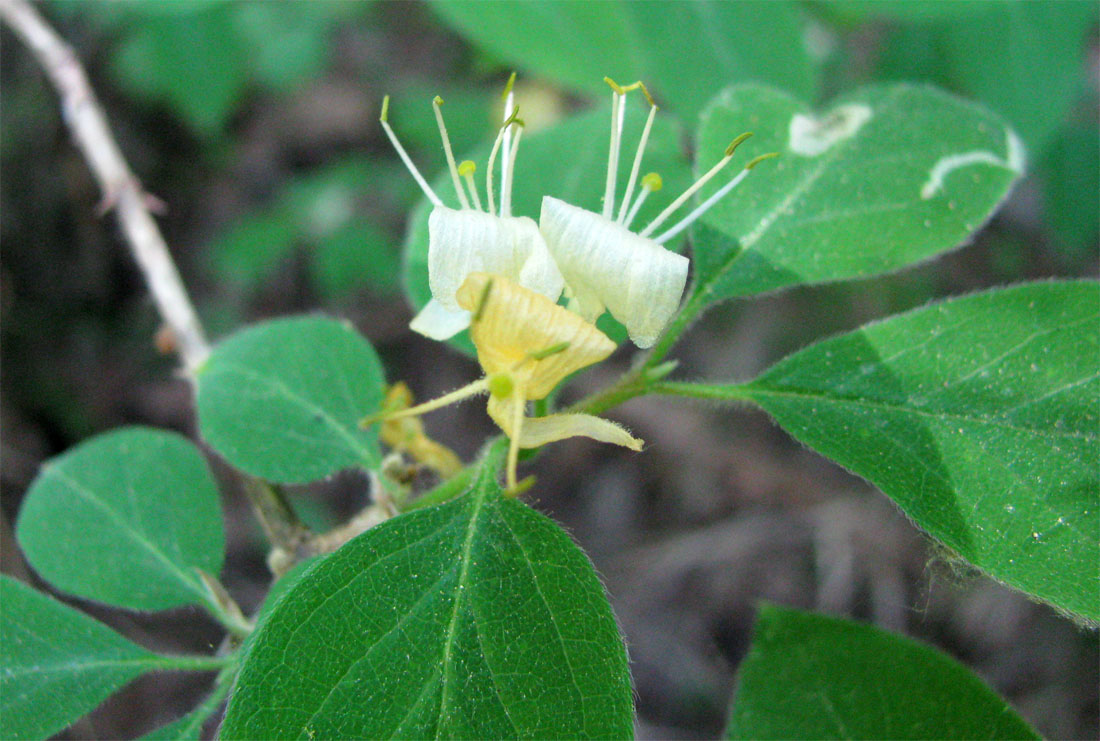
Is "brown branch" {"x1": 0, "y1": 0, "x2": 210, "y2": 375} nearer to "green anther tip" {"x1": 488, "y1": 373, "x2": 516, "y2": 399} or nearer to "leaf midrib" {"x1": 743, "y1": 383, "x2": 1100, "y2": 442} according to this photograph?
"green anther tip" {"x1": 488, "y1": 373, "x2": 516, "y2": 399}

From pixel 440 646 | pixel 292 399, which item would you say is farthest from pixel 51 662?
pixel 440 646

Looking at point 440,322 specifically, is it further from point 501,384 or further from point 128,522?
point 128,522

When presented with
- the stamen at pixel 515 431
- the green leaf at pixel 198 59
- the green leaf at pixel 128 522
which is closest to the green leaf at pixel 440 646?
the stamen at pixel 515 431

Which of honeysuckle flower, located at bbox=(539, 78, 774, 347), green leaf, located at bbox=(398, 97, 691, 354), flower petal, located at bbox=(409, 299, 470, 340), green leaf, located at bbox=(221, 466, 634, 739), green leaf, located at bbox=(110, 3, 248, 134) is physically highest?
green leaf, located at bbox=(110, 3, 248, 134)

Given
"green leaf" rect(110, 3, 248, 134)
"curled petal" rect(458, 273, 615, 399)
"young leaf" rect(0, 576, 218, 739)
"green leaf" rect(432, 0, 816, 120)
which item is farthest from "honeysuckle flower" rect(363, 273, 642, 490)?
"green leaf" rect(110, 3, 248, 134)

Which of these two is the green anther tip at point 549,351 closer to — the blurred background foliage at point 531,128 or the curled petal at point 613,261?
the curled petal at point 613,261

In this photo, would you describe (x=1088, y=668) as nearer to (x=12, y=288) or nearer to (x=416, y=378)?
(x=416, y=378)
